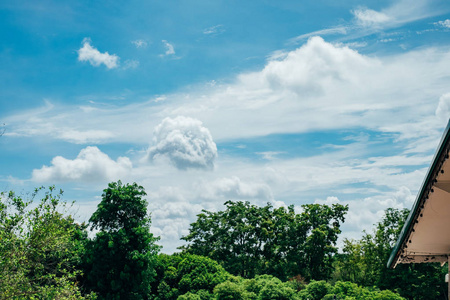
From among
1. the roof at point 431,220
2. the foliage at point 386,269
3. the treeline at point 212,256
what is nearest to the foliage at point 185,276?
the treeline at point 212,256

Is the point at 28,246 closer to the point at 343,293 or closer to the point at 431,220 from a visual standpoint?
the point at 431,220

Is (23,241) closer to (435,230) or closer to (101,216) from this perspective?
(435,230)

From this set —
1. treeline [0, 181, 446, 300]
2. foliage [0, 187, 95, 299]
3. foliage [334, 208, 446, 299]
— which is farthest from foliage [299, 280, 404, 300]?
foliage [0, 187, 95, 299]

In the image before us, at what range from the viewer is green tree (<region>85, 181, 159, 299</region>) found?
3133 cm

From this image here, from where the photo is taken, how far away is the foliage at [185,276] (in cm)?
3525

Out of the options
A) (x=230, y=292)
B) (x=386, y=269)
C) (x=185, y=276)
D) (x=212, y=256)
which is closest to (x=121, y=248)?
(x=185, y=276)

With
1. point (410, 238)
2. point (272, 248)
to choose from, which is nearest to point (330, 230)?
point (272, 248)

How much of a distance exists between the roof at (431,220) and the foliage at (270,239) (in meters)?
36.9

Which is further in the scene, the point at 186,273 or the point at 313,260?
the point at 313,260

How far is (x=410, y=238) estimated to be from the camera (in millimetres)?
5559

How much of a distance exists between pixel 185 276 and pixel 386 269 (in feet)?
60.2

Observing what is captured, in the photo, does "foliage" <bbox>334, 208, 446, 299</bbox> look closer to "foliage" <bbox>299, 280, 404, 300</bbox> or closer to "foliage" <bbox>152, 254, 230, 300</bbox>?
"foliage" <bbox>299, 280, 404, 300</bbox>

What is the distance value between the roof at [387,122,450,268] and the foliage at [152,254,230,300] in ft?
97.5

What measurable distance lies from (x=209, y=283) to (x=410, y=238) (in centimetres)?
3168
